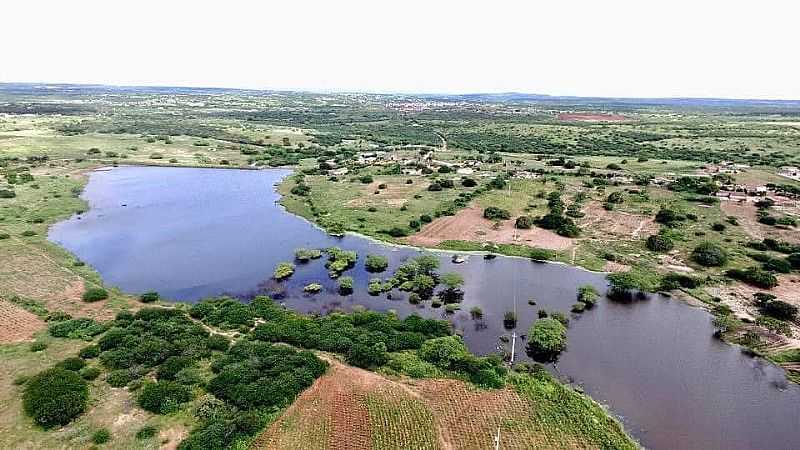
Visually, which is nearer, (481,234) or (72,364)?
(72,364)

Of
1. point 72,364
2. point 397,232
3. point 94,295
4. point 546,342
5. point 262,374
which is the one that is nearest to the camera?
point 262,374

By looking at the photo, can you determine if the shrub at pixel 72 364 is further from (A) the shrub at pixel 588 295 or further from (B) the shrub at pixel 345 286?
(A) the shrub at pixel 588 295

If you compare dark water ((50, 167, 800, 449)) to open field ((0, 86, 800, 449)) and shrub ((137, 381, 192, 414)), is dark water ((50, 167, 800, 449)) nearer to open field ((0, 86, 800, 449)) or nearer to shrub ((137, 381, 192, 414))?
open field ((0, 86, 800, 449))

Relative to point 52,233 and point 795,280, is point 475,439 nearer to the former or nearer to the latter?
point 795,280

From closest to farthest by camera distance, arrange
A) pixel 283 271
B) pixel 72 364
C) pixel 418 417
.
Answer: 1. pixel 418 417
2. pixel 72 364
3. pixel 283 271

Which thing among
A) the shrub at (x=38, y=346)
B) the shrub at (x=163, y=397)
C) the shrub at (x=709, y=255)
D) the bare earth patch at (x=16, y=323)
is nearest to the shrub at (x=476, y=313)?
the shrub at (x=163, y=397)

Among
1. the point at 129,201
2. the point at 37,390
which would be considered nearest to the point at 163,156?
the point at 129,201

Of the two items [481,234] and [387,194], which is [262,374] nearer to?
[481,234]

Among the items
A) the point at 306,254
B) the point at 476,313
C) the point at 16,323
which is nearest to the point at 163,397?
the point at 16,323

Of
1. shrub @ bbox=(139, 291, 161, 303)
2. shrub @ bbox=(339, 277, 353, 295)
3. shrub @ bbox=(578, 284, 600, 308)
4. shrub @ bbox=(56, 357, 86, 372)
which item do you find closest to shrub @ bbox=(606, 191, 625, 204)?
shrub @ bbox=(578, 284, 600, 308)
